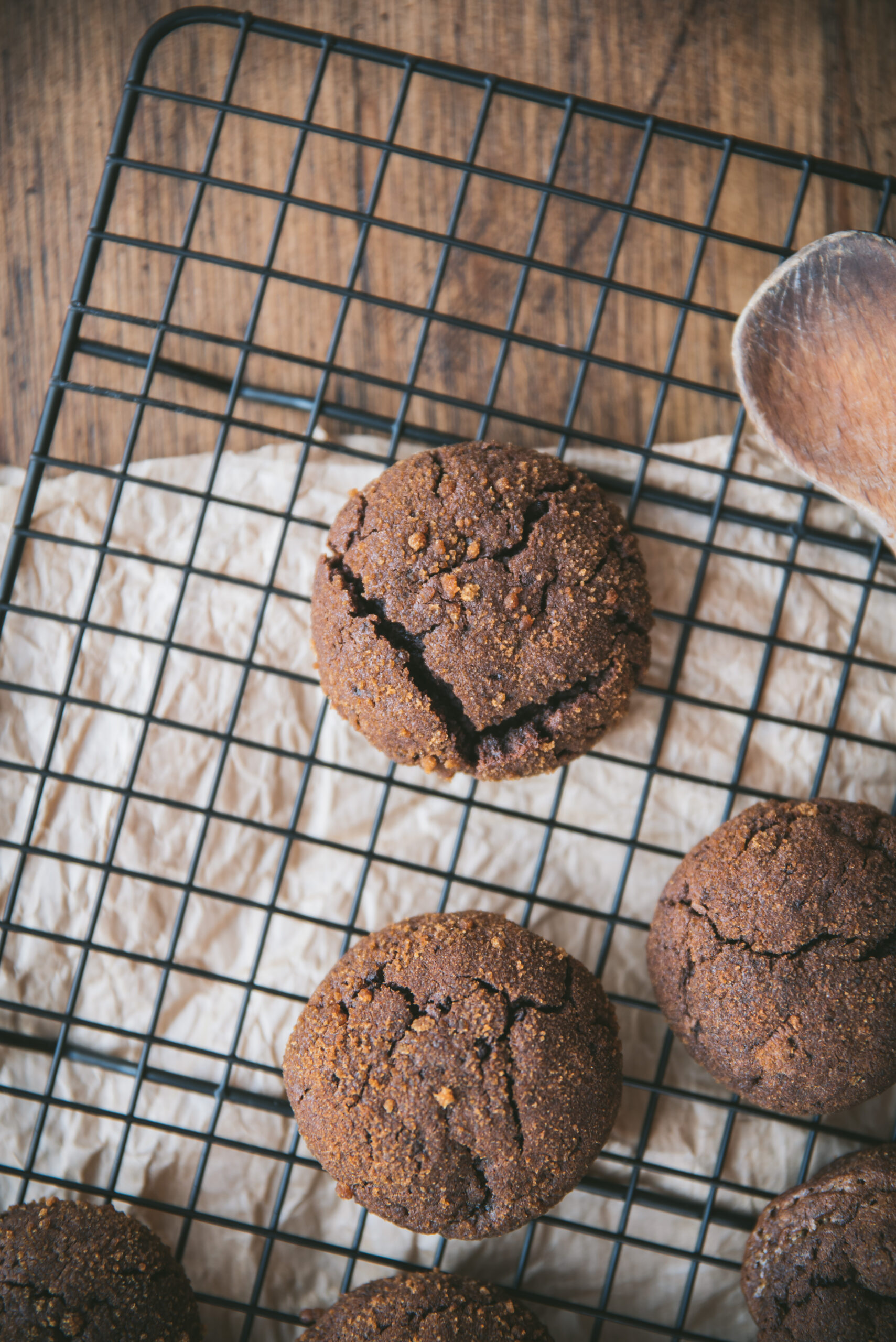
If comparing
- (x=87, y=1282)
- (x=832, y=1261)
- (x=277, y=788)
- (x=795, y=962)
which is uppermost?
(x=795, y=962)

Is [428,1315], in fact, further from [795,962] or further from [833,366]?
[833,366]

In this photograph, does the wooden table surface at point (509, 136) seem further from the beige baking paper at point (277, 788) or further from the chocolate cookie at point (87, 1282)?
the chocolate cookie at point (87, 1282)

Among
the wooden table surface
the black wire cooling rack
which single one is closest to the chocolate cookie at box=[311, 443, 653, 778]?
the black wire cooling rack

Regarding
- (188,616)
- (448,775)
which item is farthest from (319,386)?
(448,775)

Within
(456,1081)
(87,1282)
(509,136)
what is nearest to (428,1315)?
(456,1081)

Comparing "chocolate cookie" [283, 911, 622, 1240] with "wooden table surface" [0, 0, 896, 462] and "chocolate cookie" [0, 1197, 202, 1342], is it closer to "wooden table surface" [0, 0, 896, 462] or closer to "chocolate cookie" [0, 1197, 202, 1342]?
"chocolate cookie" [0, 1197, 202, 1342]

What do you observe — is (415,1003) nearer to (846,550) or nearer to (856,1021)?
(856,1021)

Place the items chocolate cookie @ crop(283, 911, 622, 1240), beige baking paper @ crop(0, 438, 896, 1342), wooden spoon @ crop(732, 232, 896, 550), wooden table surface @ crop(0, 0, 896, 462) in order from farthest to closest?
1. wooden table surface @ crop(0, 0, 896, 462)
2. beige baking paper @ crop(0, 438, 896, 1342)
3. wooden spoon @ crop(732, 232, 896, 550)
4. chocolate cookie @ crop(283, 911, 622, 1240)
